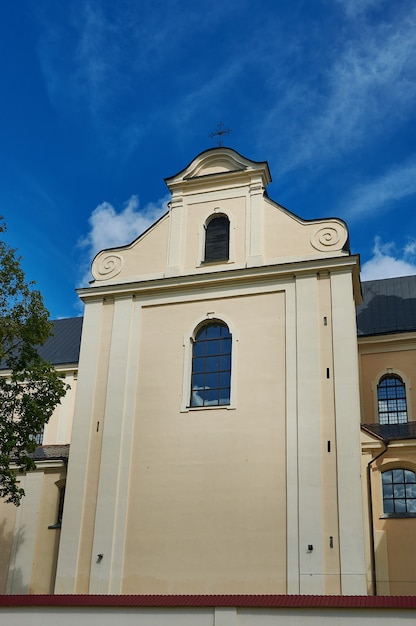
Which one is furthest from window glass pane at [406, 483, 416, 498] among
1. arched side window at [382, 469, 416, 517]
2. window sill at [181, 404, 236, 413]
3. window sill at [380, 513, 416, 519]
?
window sill at [181, 404, 236, 413]

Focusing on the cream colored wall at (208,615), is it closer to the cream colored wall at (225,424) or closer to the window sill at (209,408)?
the cream colored wall at (225,424)

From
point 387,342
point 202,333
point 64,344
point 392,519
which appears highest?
point 64,344

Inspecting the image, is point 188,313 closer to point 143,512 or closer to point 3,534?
point 143,512

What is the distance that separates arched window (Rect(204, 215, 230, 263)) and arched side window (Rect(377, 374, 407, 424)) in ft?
26.0

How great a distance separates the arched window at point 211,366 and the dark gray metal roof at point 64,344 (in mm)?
10690

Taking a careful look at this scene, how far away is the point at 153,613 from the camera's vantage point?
13953mm

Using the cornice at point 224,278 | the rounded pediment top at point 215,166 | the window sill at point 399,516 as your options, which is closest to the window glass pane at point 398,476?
the window sill at point 399,516

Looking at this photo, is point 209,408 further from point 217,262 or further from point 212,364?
point 217,262

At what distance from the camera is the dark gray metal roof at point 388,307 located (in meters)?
27.4

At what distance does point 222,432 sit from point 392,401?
27.3 feet

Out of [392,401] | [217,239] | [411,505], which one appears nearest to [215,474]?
[411,505]

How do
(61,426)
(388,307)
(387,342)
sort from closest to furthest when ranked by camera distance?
(387,342)
(388,307)
(61,426)

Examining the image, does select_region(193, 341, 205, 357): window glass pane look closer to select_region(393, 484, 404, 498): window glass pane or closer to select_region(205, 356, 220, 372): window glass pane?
select_region(205, 356, 220, 372): window glass pane

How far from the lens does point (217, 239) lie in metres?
23.2
